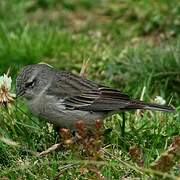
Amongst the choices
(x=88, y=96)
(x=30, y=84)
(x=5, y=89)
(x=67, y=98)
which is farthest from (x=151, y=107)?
(x=5, y=89)

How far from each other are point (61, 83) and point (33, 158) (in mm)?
1082

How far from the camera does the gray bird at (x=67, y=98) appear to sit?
6.61 m

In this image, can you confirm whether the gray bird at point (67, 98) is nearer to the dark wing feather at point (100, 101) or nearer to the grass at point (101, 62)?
the dark wing feather at point (100, 101)

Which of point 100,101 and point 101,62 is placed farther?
point 101,62

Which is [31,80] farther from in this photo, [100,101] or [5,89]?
[100,101]

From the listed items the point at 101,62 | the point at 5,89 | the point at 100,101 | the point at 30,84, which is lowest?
the point at 101,62

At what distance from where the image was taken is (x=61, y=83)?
6.93 meters

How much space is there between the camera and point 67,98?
22.3ft

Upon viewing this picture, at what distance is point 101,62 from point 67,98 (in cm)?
251

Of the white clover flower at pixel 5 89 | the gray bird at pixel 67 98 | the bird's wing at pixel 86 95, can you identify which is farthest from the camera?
the bird's wing at pixel 86 95

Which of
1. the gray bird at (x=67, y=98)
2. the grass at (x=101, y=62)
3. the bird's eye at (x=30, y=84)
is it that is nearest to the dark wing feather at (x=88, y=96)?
the gray bird at (x=67, y=98)

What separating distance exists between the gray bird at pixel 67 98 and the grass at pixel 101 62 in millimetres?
222

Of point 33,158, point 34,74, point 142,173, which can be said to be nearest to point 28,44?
point 34,74

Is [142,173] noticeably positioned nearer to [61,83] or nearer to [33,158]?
[33,158]
